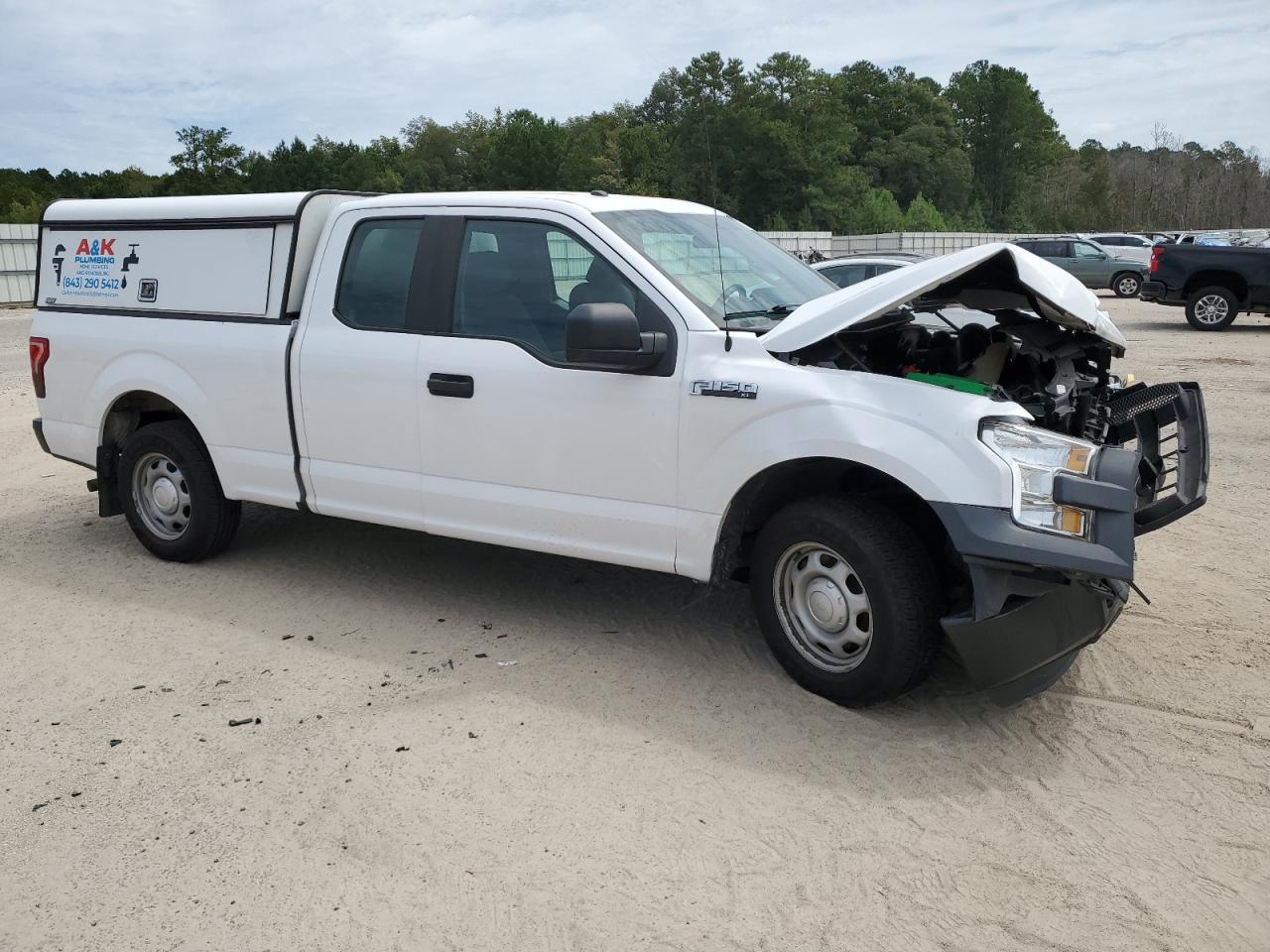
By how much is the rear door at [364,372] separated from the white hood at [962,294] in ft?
5.87

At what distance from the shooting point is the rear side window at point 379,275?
526cm

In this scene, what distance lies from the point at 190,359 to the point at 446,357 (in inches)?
68.0

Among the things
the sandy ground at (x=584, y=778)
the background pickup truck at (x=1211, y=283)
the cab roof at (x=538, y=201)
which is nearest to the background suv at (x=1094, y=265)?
the background pickup truck at (x=1211, y=283)

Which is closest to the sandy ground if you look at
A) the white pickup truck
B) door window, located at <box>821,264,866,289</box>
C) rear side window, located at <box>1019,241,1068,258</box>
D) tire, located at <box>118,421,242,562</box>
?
tire, located at <box>118,421,242,562</box>

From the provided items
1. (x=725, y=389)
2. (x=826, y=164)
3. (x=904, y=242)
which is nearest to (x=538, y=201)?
(x=725, y=389)

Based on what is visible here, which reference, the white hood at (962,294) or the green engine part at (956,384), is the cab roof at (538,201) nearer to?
the white hood at (962,294)

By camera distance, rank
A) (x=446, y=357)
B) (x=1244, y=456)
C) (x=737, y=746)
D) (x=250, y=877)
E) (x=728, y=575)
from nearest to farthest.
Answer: (x=250, y=877)
(x=737, y=746)
(x=728, y=575)
(x=446, y=357)
(x=1244, y=456)

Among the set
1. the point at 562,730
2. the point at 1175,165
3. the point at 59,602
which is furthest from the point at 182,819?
the point at 1175,165

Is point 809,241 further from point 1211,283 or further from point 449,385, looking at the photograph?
point 449,385

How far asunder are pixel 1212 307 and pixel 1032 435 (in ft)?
55.0

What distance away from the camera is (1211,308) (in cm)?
1841

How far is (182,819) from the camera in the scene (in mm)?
3695

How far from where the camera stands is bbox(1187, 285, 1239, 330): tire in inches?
718

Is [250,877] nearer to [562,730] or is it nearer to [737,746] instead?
[562,730]
